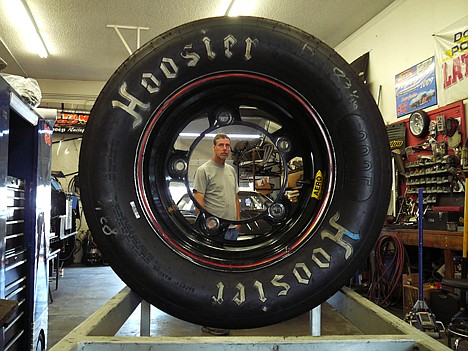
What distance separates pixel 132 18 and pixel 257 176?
10.2 ft

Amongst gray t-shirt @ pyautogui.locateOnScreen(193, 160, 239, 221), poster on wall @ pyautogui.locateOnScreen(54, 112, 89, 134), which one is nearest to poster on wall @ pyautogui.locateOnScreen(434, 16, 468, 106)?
gray t-shirt @ pyautogui.locateOnScreen(193, 160, 239, 221)

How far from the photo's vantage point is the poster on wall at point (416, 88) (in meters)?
4.42

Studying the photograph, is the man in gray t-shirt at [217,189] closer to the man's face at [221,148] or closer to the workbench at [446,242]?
the man's face at [221,148]

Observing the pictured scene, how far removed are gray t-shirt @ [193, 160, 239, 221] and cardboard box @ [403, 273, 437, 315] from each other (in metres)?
2.55

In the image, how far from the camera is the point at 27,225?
2.14 metres

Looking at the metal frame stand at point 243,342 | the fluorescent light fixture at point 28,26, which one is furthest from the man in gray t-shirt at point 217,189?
the fluorescent light fixture at point 28,26

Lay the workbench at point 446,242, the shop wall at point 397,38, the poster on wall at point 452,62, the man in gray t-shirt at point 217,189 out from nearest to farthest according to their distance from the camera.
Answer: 1. the man in gray t-shirt at point 217,189
2. the workbench at point 446,242
3. the poster on wall at point 452,62
4. the shop wall at point 397,38

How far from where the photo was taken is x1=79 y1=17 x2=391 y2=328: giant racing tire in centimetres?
96

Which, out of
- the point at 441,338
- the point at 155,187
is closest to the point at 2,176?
the point at 155,187

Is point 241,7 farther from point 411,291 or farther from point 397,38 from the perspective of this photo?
point 411,291

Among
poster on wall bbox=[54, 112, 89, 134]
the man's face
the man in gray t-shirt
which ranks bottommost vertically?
the man in gray t-shirt

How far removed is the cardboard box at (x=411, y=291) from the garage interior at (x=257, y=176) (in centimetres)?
2

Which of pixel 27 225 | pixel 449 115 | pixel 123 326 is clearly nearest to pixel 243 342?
pixel 27 225

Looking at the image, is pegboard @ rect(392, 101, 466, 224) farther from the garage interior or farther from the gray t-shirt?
the gray t-shirt
